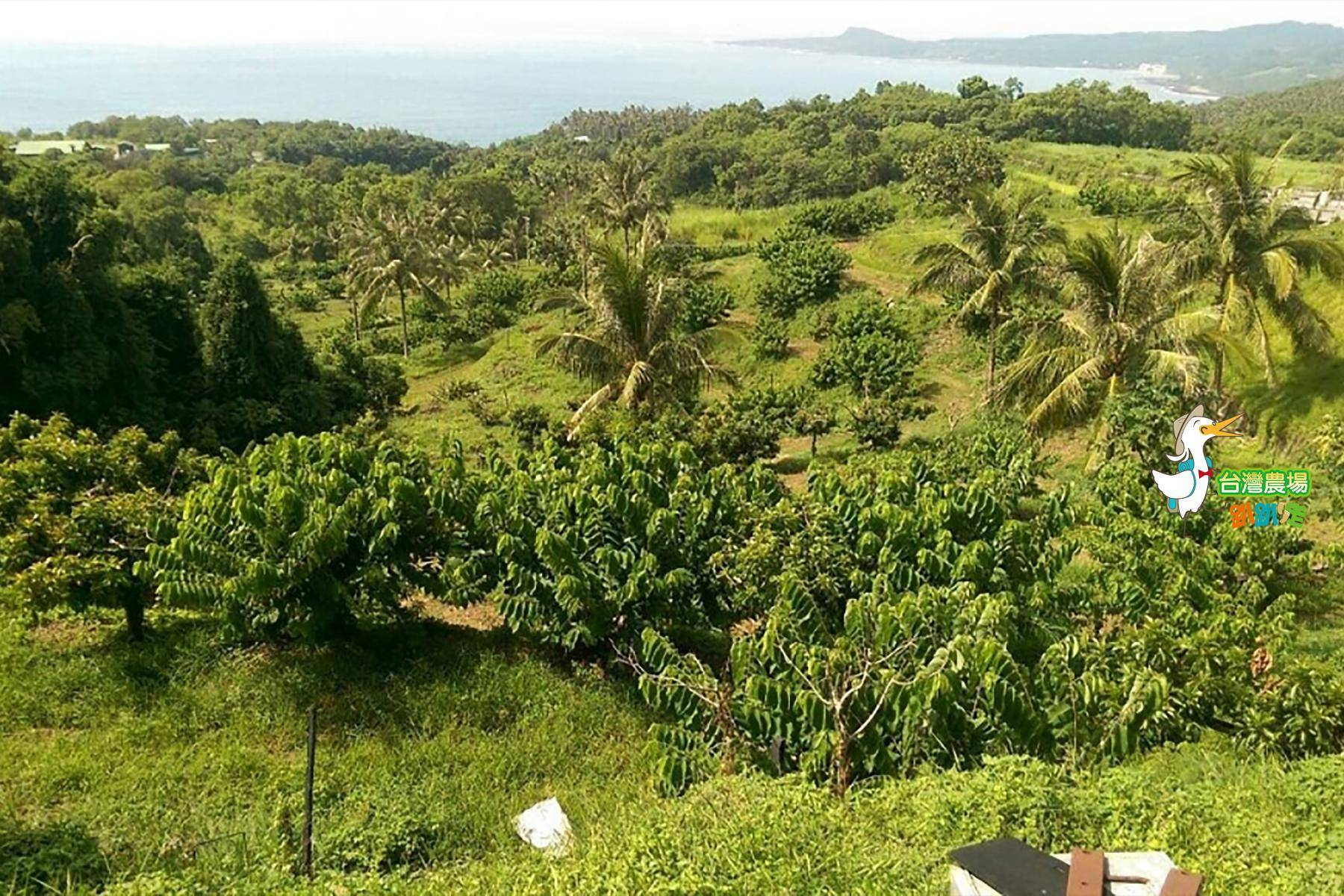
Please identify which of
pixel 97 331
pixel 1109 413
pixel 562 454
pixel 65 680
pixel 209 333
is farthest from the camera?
pixel 209 333

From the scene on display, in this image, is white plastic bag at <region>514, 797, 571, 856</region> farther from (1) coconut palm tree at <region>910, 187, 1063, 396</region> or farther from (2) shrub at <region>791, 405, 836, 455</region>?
(1) coconut palm tree at <region>910, 187, 1063, 396</region>

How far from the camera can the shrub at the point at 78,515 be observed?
30.1 ft

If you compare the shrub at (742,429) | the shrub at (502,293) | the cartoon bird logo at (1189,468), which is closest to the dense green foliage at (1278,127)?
the cartoon bird logo at (1189,468)

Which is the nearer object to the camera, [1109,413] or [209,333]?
[1109,413]

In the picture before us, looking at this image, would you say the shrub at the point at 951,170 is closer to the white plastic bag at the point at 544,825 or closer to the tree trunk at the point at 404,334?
the tree trunk at the point at 404,334

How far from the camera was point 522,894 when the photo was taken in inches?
228

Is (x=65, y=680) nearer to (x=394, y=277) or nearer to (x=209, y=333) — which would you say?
(x=209, y=333)

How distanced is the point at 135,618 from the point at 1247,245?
17.5m

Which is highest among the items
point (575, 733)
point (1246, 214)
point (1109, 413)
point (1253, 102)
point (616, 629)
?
point (1253, 102)

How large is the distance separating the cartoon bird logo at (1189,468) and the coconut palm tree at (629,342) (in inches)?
312

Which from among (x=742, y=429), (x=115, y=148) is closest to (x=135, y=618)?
(x=742, y=429)

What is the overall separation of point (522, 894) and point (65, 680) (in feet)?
22.7

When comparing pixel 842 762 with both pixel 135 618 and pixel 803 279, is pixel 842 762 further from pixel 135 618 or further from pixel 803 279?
pixel 803 279

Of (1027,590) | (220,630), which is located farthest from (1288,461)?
(220,630)
